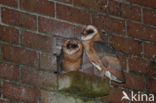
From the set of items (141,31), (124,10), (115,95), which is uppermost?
(124,10)

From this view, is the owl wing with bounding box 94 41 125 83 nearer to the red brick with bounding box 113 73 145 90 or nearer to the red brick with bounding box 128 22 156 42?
the red brick with bounding box 113 73 145 90

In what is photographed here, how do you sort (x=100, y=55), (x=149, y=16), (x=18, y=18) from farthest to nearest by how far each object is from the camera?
1. (x=149, y=16)
2. (x=100, y=55)
3. (x=18, y=18)

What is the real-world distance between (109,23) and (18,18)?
0.60 m

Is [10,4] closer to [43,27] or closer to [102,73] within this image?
[43,27]

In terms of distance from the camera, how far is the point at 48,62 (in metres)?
3.10

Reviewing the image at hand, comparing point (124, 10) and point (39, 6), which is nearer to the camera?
point (39, 6)

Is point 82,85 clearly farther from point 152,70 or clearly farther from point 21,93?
point 152,70

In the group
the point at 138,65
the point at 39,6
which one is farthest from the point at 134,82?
the point at 39,6

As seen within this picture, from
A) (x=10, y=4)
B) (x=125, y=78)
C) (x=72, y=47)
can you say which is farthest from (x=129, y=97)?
(x=10, y=4)

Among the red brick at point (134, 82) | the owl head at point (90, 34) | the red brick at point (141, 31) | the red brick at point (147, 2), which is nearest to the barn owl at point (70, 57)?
the owl head at point (90, 34)

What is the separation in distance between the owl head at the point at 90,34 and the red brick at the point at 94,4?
144mm

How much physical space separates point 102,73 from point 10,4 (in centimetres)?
65

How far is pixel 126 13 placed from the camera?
3.48m

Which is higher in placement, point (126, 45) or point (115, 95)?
point (126, 45)
